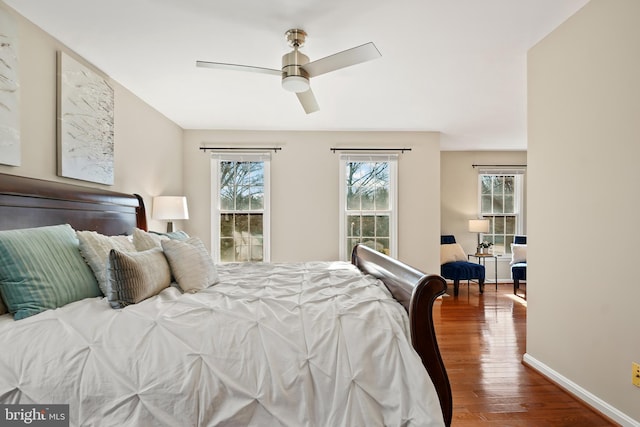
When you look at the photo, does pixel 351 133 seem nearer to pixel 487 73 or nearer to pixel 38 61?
pixel 487 73

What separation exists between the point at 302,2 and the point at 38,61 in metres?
1.81

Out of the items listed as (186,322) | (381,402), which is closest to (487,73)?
(381,402)

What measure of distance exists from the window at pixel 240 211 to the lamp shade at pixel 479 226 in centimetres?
367

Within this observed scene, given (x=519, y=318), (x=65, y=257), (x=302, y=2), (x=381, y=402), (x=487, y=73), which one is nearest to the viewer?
(x=381, y=402)

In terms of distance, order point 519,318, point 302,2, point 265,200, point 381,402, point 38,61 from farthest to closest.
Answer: point 265,200
point 519,318
point 38,61
point 302,2
point 381,402

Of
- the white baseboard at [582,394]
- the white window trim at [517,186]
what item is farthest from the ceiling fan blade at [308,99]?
the white window trim at [517,186]

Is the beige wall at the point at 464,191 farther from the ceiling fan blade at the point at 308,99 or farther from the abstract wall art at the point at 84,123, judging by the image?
the abstract wall art at the point at 84,123

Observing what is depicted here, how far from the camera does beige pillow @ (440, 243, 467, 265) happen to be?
17.7ft

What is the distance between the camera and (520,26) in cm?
222

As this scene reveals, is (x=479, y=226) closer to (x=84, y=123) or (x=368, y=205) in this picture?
(x=368, y=205)

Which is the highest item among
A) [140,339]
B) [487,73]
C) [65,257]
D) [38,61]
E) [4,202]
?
[487,73]

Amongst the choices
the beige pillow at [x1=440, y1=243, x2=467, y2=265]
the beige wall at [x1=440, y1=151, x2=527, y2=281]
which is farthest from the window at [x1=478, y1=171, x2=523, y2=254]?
the beige pillow at [x1=440, y1=243, x2=467, y2=265]

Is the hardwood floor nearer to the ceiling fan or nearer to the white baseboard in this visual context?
the white baseboard

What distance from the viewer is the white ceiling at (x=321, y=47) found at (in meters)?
2.01
